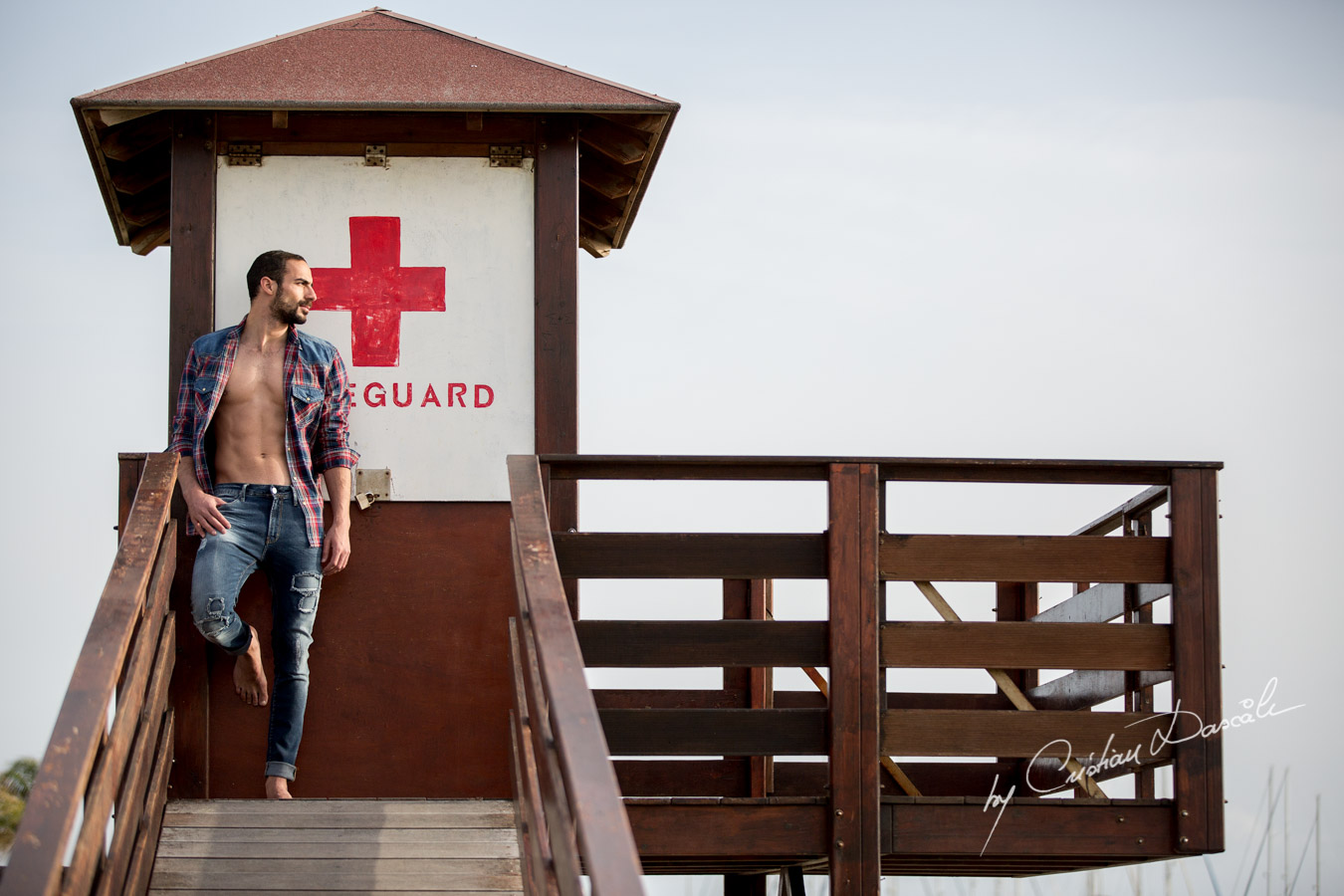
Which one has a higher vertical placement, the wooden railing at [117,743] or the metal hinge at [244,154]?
the metal hinge at [244,154]

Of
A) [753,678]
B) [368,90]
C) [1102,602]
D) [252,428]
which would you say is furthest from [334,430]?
[1102,602]

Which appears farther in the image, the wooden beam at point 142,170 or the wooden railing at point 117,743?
the wooden beam at point 142,170

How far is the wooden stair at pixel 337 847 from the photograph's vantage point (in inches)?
217

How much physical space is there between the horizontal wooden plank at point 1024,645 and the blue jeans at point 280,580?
7.33 ft

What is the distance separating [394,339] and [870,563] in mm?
2310

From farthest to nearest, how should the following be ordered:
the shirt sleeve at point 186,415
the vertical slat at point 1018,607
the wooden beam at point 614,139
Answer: the vertical slat at point 1018,607
the wooden beam at point 614,139
the shirt sleeve at point 186,415

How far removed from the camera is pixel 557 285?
7.23 metres

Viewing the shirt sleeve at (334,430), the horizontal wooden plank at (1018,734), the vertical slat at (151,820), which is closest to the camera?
the vertical slat at (151,820)

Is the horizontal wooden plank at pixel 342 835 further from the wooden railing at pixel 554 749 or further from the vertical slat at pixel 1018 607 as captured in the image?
the vertical slat at pixel 1018 607

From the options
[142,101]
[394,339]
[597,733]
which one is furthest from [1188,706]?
[142,101]

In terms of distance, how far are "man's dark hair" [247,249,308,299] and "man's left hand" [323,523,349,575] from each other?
0.99 metres

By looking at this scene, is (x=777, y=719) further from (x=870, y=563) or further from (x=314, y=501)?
(x=314, y=501)

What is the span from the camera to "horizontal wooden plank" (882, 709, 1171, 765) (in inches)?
245

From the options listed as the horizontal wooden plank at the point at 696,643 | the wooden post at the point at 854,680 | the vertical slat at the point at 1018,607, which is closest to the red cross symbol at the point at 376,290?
the horizontal wooden plank at the point at 696,643
